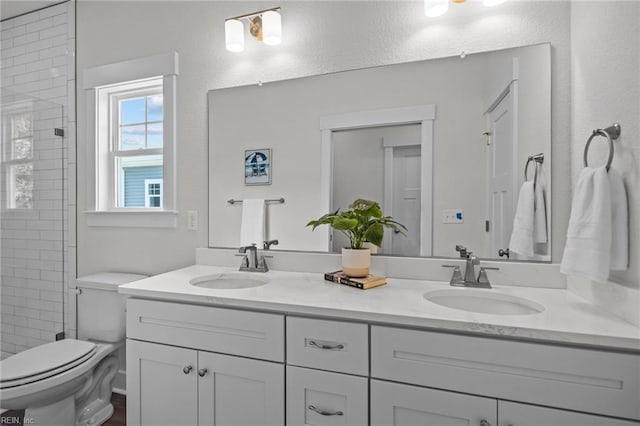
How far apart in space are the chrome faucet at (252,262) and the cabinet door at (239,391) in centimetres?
53

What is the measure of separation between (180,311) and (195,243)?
705mm

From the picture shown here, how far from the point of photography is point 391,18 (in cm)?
161

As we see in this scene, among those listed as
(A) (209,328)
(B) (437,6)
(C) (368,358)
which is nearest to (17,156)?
(A) (209,328)

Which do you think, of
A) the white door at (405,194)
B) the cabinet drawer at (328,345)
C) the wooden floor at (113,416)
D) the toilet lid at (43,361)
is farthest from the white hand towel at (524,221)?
the wooden floor at (113,416)

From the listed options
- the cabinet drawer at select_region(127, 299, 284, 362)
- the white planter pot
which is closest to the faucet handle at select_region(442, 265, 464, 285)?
the white planter pot

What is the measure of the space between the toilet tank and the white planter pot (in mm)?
1350

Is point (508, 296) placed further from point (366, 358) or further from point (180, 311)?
point (180, 311)

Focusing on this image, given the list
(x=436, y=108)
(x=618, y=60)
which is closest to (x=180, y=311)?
(x=436, y=108)

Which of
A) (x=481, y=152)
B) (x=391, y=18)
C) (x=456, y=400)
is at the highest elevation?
(x=391, y=18)

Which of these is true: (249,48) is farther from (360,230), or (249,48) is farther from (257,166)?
(360,230)

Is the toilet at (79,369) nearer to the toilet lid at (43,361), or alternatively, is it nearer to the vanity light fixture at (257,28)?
the toilet lid at (43,361)

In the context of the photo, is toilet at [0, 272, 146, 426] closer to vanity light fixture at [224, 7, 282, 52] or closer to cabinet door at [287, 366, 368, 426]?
cabinet door at [287, 366, 368, 426]

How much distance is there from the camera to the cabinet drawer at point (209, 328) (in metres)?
1.21

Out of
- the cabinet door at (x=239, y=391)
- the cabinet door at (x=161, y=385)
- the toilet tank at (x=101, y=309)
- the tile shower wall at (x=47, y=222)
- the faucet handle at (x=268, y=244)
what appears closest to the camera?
the cabinet door at (x=239, y=391)
